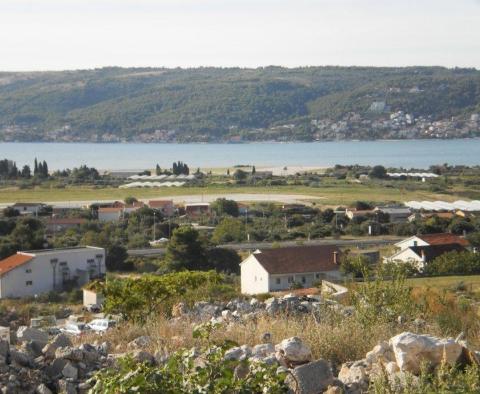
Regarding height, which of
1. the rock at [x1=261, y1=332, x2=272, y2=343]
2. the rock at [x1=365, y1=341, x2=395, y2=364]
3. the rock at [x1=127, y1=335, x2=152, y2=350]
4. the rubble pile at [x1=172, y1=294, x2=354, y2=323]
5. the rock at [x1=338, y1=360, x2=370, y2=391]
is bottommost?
the rubble pile at [x1=172, y1=294, x2=354, y2=323]

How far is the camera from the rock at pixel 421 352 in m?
5.79

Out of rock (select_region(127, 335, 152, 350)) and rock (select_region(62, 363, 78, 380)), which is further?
rock (select_region(127, 335, 152, 350))

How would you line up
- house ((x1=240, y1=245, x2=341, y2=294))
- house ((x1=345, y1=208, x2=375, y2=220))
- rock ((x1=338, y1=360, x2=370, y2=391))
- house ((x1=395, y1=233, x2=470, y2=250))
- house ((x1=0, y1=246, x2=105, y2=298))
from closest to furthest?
rock ((x1=338, y1=360, x2=370, y2=391)), house ((x1=240, y1=245, x2=341, y2=294)), house ((x1=0, y1=246, x2=105, y2=298)), house ((x1=395, y1=233, x2=470, y2=250)), house ((x1=345, y1=208, x2=375, y2=220))

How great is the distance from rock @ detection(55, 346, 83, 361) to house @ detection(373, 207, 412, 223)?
134ft

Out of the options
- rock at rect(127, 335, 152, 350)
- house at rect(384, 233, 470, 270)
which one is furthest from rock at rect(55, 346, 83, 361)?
house at rect(384, 233, 470, 270)

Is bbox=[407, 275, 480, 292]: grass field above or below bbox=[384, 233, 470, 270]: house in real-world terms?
above

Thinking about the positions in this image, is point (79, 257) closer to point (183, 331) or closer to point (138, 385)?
point (183, 331)

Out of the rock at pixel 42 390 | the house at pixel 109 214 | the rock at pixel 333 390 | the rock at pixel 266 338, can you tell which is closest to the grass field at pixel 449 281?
the rock at pixel 266 338

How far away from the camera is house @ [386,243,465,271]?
93.1ft

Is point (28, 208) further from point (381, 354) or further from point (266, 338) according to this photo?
point (381, 354)

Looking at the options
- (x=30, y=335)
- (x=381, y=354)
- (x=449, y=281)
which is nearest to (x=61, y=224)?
(x=449, y=281)

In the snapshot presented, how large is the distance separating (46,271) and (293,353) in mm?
21913

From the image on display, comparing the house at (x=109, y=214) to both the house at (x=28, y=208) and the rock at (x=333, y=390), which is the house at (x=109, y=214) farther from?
the rock at (x=333, y=390)

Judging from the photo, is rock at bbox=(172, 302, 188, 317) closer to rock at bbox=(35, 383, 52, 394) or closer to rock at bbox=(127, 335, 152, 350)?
rock at bbox=(127, 335, 152, 350)
